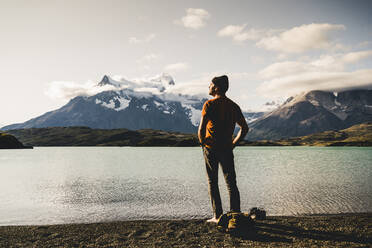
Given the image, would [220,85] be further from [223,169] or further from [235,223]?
[235,223]

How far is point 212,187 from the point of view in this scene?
1205 centimetres

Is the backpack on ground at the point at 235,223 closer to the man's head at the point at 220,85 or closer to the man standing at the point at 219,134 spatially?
the man standing at the point at 219,134

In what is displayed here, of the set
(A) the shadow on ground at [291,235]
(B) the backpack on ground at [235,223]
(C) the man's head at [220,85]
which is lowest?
(A) the shadow on ground at [291,235]

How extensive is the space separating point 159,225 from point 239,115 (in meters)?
6.66

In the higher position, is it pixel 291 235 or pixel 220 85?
pixel 220 85

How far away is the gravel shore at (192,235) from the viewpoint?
10.1m

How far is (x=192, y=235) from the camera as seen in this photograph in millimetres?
11172

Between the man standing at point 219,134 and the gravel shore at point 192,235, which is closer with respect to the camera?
the gravel shore at point 192,235

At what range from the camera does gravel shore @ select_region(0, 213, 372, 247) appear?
1011 cm

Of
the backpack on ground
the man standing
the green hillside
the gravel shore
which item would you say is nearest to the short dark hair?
the man standing

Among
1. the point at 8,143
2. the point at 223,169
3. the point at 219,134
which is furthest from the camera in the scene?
the point at 8,143

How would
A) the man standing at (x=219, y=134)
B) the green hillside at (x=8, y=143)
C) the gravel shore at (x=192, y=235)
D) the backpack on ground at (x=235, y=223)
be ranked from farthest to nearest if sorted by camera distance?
the green hillside at (x=8, y=143)
the man standing at (x=219, y=134)
the backpack on ground at (x=235, y=223)
the gravel shore at (x=192, y=235)

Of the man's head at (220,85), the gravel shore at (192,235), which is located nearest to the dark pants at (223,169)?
the gravel shore at (192,235)

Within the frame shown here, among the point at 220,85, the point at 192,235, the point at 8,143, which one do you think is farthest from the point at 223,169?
the point at 8,143
